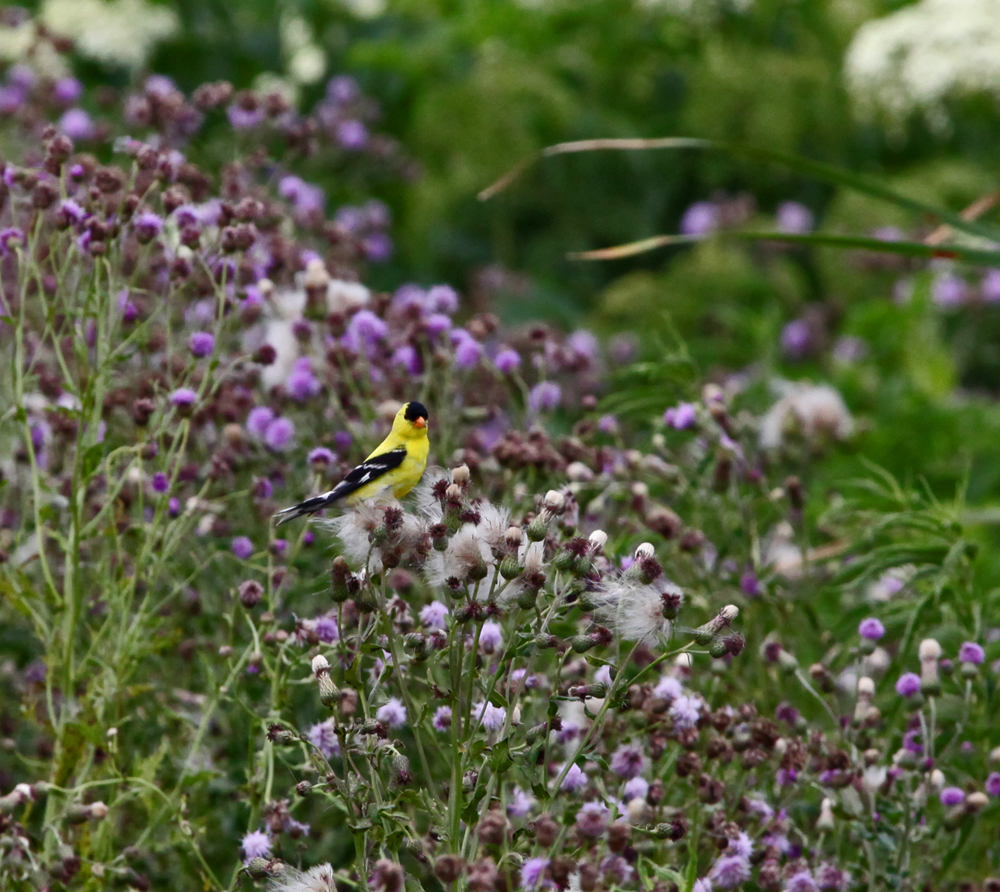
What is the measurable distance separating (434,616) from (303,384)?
760mm

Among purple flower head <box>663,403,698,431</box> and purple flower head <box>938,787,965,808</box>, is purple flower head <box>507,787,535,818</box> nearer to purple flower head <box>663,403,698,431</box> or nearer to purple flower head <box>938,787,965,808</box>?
purple flower head <box>938,787,965,808</box>

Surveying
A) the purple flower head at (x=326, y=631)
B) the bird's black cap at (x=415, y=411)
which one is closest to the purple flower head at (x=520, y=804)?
the purple flower head at (x=326, y=631)

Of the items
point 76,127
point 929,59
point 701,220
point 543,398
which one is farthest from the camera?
point 929,59

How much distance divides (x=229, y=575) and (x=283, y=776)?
39 centimetres

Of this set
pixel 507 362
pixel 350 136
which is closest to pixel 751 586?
pixel 507 362

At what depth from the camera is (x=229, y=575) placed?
262 centimetres

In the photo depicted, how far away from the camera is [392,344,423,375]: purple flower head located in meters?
2.76

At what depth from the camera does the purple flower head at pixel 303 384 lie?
8.54ft

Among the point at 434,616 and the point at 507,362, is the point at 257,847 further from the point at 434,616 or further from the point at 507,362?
the point at 507,362

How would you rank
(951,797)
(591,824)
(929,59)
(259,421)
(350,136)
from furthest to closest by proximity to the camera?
(929,59), (350,136), (259,421), (951,797), (591,824)

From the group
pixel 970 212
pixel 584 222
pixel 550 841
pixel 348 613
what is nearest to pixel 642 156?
pixel 584 222

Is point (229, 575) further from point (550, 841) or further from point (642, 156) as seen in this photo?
point (642, 156)

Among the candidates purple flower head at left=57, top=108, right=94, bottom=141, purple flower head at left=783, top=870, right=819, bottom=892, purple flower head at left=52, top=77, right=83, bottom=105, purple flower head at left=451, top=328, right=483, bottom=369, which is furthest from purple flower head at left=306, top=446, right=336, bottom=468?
purple flower head at left=52, top=77, right=83, bottom=105

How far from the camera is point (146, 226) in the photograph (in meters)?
2.28
